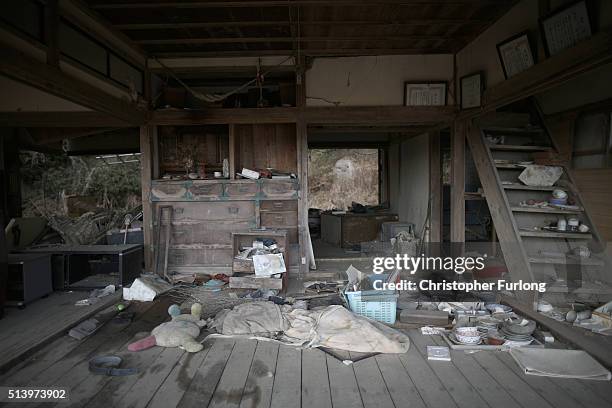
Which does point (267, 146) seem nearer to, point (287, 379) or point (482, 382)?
point (287, 379)

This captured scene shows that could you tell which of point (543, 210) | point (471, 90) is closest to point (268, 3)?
point (471, 90)

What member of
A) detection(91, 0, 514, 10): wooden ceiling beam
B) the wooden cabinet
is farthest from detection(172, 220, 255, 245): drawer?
detection(91, 0, 514, 10): wooden ceiling beam

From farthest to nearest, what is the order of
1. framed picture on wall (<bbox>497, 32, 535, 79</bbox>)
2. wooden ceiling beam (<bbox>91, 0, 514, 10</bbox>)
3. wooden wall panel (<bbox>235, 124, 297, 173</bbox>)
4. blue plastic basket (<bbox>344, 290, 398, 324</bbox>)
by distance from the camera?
wooden wall panel (<bbox>235, 124, 297, 173</bbox>), wooden ceiling beam (<bbox>91, 0, 514, 10</bbox>), framed picture on wall (<bbox>497, 32, 535, 79</bbox>), blue plastic basket (<bbox>344, 290, 398, 324</bbox>)

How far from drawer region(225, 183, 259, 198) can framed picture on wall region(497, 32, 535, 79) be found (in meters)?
3.30

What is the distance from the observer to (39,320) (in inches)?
147

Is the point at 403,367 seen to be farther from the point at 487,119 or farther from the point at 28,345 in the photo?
the point at 487,119

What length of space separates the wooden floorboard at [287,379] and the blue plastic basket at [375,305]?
801 millimetres

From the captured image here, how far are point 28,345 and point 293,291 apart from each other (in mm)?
2622

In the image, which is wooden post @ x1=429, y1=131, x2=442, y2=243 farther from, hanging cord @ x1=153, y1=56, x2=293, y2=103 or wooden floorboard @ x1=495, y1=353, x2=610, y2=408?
wooden floorboard @ x1=495, y1=353, x2=610, y2=408

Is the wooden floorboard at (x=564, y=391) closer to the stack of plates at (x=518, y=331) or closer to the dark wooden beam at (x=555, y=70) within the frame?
the stack of plates at (x=518, y=331)

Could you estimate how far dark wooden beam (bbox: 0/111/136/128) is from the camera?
16.1ft

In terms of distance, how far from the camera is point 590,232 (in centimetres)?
417

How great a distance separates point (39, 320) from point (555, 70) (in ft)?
16.9

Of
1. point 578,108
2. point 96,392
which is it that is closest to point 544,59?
point 578,108
